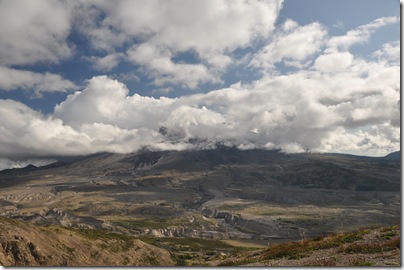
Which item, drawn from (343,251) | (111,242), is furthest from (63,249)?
(343,251)

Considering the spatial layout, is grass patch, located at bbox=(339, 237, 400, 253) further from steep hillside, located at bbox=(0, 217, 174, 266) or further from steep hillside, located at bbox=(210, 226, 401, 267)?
steep hillside, located at bbox=(0, 217, 174, 266)

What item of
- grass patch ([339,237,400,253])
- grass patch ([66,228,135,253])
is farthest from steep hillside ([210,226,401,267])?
grass patch ([66,228,135,253])

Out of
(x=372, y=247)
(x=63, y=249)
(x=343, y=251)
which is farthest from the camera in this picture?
(x=63, y=249)

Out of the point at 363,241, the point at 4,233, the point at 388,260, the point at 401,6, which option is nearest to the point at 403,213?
the point at 388,260

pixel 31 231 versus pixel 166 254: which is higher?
pixel 31 231

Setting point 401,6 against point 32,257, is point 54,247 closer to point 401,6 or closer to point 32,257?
point 32,257

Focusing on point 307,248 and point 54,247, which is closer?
point 307,248

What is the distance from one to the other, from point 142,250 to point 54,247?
27146mm

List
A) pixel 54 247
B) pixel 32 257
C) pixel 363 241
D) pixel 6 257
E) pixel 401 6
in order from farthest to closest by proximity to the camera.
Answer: pixel 54 247
pixel 32 257
pixel 6 257
pixel 363 241
pixel 401 6

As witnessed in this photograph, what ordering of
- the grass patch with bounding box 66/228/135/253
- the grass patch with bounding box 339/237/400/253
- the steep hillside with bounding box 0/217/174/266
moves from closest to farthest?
the grass patch with bounding box 339/237/400/253
the steep hillside with bounding box 0/217/174/266
the grass patch with bounding box 66/228/135/253

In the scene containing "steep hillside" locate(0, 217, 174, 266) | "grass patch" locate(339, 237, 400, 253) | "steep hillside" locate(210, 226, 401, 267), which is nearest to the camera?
"steep hillside" locate(210, 226, 401, 267)

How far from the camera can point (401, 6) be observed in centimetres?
2219

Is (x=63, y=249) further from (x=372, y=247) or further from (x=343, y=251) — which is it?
(x=372, y=247)

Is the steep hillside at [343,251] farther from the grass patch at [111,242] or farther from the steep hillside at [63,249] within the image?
the grass patch at [111,242]
